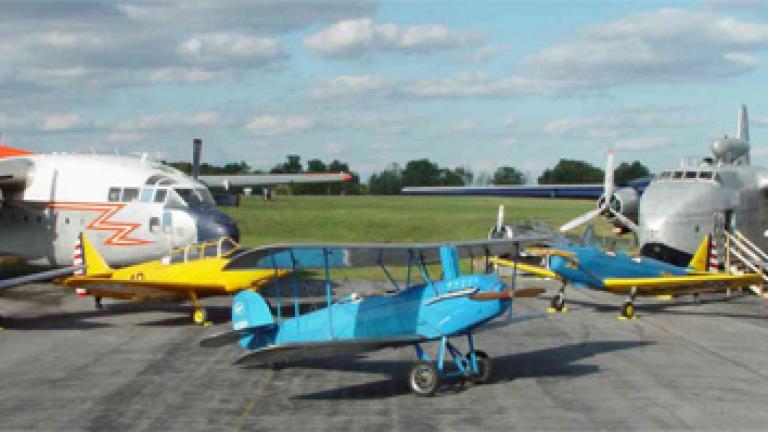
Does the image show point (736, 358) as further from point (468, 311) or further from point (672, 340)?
point (468, 311)

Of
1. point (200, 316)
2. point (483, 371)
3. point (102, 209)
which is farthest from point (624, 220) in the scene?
point (483, 371)

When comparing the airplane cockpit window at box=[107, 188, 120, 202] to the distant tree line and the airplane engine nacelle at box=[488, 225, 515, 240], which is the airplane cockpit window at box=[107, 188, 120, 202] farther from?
the distant tree line

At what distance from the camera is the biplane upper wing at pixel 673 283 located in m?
21.4

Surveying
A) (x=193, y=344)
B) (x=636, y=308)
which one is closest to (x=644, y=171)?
(x=636, y=308)

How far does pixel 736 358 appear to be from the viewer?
1642cm

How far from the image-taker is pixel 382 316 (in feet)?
43.2

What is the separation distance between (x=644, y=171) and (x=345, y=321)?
109 metres

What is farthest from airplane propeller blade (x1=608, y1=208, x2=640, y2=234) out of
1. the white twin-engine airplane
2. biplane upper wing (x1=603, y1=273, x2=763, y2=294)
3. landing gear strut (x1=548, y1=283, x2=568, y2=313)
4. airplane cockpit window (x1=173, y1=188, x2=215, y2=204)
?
airplane cockpit window (x1=173, y1=188, x2=215, y2=204)

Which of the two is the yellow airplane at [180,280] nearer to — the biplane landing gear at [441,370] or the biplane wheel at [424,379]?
the biplane landing gear at [441,370]

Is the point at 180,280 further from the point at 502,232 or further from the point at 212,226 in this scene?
the point at 502,232

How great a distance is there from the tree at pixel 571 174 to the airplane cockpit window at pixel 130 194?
102 meters

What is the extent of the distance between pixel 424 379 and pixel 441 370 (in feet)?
0.92

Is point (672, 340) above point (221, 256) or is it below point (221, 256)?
below

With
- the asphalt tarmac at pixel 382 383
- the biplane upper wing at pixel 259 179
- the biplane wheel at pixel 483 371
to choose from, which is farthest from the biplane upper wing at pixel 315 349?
the biplane upper wing at pixel 259 179
